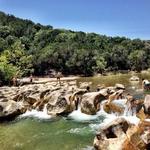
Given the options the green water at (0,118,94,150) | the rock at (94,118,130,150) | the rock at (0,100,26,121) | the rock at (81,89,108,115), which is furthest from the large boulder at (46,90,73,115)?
the rock at (94,118,130,150)

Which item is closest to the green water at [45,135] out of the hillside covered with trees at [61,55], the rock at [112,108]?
the rock at [112,108]

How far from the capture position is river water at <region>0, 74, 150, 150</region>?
1076 inches

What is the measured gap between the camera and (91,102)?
39656 mm

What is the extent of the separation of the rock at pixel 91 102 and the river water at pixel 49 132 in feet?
2.50

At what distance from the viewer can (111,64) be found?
15250 cm

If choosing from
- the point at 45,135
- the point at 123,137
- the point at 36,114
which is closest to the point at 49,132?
the point at 45,135

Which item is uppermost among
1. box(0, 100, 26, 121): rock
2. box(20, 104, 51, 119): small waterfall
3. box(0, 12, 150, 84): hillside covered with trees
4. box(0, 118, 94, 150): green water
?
box(0, 12, 150, 84): hillside covered with trees

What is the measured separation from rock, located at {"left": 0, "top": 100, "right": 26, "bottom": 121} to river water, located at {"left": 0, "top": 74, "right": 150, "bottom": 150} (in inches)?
33.4

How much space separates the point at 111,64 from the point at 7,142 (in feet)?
413

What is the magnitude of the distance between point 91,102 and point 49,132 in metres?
8.88

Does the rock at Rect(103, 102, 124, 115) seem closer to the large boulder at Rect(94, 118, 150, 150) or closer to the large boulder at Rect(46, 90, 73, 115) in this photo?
the large boulder at Rect(46, 90, 73, 115)

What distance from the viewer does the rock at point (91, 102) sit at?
39.4 metres

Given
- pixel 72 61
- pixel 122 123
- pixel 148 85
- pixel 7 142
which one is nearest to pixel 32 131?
pixel 7 142

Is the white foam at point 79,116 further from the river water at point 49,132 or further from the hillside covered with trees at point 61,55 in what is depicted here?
the hillside covered with trees at point 61,55
